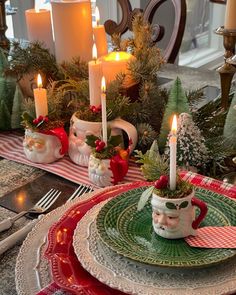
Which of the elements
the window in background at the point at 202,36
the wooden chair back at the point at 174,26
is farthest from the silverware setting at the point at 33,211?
the window in background at the point at 202,36

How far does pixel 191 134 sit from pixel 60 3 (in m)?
0.44

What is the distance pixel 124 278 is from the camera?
549 millimetres

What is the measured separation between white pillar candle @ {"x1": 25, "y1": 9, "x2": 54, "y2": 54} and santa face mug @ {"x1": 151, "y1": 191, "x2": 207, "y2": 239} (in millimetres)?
682

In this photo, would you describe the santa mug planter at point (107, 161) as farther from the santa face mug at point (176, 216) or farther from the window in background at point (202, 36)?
the window in background at point (202, 36)

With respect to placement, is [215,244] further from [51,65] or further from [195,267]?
[51,65]

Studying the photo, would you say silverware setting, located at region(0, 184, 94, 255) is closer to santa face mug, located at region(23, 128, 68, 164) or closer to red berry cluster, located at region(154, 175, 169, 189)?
santa face mug, located at region(23, 128, 68, 164)

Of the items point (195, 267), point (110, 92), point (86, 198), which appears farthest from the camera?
point (110, 92)

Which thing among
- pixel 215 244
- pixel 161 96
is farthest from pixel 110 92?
pixel 215 244

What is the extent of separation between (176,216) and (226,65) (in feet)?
1.51

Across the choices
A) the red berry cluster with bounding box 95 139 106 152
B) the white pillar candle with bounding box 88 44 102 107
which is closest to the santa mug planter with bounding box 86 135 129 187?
the red berry cluster with bounding box 95 139 106 152

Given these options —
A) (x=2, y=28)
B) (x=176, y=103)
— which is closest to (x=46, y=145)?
(x=176, y=103)

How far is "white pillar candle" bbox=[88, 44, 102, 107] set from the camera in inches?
35.4

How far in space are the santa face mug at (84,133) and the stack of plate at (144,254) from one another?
0.78 ft

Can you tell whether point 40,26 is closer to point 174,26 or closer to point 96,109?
point 96,109
